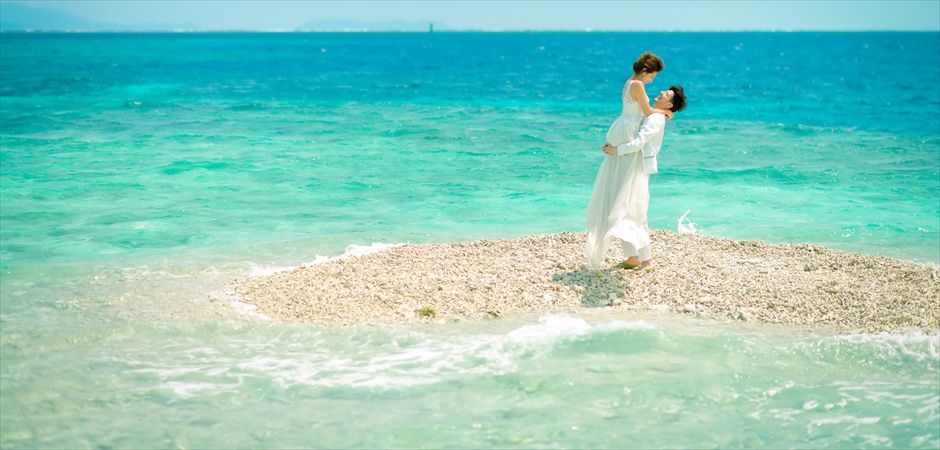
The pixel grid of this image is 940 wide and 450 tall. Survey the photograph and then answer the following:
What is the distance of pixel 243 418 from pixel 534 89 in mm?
39074

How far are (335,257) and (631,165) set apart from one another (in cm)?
400

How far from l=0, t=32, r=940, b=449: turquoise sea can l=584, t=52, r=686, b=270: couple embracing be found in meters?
Answer: 1.08

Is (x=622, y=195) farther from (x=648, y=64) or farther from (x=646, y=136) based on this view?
(x=648, y=64)

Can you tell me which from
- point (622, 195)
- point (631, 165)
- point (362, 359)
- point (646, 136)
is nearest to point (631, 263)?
point (622, 195)

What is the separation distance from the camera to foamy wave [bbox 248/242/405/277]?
31.0ft

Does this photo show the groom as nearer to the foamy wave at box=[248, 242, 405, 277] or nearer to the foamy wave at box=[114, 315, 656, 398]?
the foamy wave at box=[114, 315, 656, 398]

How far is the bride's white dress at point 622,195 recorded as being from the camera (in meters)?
8.23

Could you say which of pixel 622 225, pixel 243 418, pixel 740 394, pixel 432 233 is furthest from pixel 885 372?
pixel 432 233

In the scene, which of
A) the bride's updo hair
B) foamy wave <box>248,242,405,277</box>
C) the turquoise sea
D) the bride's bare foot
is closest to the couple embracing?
the bride's updo hair

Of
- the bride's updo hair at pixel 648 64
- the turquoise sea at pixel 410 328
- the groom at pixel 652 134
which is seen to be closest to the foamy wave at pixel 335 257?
the turquoise sea at pixel 410 328

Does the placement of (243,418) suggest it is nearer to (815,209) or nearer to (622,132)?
(622,132)

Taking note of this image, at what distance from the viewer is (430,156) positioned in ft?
65.2

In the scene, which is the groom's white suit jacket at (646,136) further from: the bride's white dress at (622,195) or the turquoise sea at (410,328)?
the turquoise sea at (410,328)

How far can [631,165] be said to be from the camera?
8.34 meters
